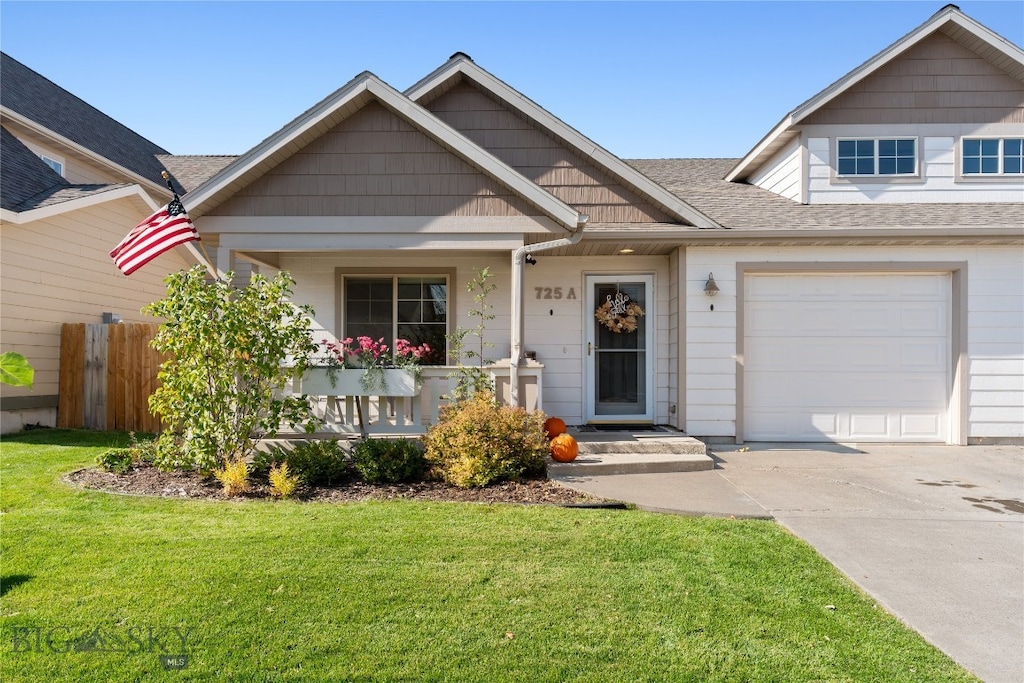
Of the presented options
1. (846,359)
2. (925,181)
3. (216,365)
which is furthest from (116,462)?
(925,181)

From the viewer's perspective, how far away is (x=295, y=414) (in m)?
6.40

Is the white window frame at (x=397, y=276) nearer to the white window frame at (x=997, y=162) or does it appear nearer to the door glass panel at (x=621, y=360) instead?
the door glass panel at (x=621, y=360)

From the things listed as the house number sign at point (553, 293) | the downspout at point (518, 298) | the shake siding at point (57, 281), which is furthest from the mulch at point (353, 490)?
the shake siding at point (57, 281)

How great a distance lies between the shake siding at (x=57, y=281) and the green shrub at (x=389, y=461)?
6.44m

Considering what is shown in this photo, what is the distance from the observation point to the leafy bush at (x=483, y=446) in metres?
6.04

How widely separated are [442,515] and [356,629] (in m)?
1.97

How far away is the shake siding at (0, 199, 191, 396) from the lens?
30.1 feet

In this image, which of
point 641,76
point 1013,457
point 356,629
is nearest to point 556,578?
point 356,629

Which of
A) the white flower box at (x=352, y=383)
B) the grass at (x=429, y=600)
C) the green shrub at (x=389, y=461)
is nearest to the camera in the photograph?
the grass at (x=429, y=600)

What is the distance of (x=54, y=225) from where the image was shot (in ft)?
32.8

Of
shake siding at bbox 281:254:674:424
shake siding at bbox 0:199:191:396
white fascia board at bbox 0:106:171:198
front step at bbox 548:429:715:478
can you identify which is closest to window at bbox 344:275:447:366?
shake siding at bbox 281:254:674:424

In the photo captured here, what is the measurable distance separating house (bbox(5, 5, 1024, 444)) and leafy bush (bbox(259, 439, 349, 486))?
2.76m

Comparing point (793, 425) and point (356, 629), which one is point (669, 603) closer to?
point (356, 629)

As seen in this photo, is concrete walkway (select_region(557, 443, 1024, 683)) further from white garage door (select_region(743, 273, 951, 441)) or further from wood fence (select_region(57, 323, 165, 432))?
wood fence (select_region(57, 323, 165, 432))
